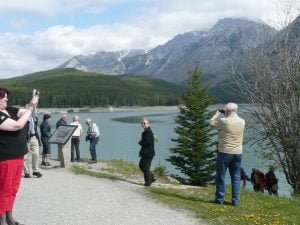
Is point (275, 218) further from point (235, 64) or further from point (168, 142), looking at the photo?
point (168, 142)

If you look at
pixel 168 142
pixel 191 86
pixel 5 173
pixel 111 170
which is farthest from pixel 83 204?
pixel 168 142

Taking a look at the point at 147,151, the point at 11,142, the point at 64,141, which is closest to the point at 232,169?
the point at 147,151

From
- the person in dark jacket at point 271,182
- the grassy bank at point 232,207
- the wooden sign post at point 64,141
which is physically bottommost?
the person in dark jacket at point 271,182

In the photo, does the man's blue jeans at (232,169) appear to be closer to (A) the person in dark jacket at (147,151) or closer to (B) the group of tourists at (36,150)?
(B) the group of tourists at (36,150)

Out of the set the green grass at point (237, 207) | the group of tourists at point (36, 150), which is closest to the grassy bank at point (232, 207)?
the green grass at point (237, 207)

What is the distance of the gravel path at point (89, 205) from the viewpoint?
8.80 meters

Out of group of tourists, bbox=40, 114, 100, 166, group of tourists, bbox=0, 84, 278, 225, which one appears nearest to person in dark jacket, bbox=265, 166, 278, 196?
group of tourists, bbox=0, 84, 278, 225

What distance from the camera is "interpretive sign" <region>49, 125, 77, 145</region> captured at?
18.5m

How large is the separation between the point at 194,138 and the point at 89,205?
22.2 meters

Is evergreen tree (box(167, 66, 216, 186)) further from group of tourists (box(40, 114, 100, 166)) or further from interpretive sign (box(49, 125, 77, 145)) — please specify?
interpretive sign (box(49, 125, 77, 145))

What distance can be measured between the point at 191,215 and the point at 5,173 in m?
4.16

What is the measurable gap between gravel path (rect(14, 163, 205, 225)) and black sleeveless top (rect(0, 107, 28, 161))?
218 centimetres

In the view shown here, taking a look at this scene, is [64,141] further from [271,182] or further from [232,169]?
[232,169]

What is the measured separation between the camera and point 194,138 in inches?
1258
